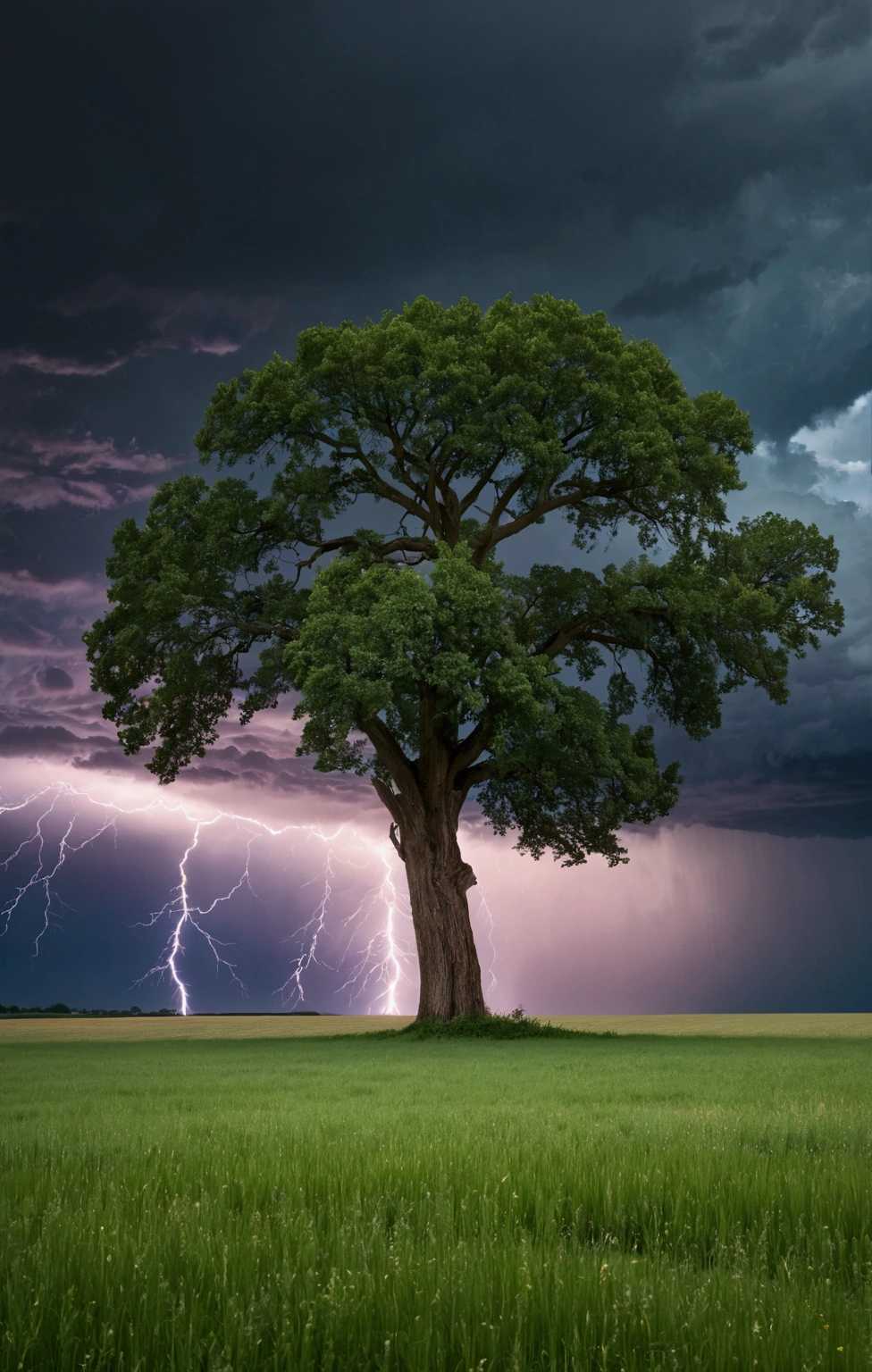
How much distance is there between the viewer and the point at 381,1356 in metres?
2.68

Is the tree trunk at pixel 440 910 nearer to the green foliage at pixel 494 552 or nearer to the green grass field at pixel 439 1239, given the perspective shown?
the green foliage at pixel 494 552

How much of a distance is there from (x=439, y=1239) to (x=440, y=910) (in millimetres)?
22728

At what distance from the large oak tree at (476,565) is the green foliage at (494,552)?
0.26 ft

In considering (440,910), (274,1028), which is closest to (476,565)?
(440,910)

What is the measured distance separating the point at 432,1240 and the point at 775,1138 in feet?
14.9

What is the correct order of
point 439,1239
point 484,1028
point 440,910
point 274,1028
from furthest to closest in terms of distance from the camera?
point 274,1028
point 440,910
point 484,1028
point 439,1239

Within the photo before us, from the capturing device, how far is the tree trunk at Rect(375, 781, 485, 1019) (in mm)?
26031

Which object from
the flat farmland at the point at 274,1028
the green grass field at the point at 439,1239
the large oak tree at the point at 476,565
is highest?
the large oak tree at the point at 476,565

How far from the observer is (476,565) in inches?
1102

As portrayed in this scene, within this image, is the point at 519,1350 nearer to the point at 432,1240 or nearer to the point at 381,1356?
the point at 381,1356

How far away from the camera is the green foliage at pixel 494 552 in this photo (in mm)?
25266

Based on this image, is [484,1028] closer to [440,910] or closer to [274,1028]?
[440,910]

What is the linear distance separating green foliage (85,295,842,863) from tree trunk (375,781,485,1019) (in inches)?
46.6

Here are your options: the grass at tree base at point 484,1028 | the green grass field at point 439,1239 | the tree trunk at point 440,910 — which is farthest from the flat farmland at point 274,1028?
the green grass field at point 439,1239
